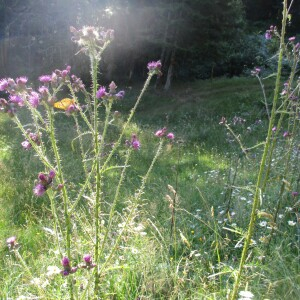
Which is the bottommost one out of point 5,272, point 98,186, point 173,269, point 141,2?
point 5,272

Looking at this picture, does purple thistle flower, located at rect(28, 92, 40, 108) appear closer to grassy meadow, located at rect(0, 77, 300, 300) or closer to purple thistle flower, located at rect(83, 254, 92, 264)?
grassy meadow, located at rect(0, 77, 300, 300)

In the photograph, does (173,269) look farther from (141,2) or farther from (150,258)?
(141,2)

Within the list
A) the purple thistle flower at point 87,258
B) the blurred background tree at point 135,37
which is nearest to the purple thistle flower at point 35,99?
the purple thistle flower at point 87,258

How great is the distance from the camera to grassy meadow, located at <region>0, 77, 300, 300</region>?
240 cm

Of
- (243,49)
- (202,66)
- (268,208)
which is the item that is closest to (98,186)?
(268,208)

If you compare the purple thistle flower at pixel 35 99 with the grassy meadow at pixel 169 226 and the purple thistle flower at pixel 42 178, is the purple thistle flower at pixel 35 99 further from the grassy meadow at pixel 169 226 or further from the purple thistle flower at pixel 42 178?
the grassy meadow at pixel 169 226

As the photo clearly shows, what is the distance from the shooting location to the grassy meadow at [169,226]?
7.88 ft

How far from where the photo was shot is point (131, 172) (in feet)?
20.6

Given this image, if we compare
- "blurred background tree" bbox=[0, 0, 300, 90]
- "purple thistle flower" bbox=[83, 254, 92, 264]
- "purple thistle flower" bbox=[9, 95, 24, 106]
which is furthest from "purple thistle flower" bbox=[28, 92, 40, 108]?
"blurred background tree" bbox=[0, 0, 300, 90]

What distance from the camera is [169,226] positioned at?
11.8ft

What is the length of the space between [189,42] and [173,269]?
594 inches

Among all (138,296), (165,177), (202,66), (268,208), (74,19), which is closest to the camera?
(138,296)

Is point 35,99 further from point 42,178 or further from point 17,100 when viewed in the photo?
point 42,178

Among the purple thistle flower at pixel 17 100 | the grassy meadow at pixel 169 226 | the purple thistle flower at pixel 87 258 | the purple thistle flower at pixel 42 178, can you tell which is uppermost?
the purple thistle flower at pixel 17 100
